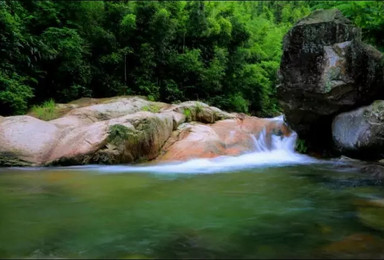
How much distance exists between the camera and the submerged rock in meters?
8.52

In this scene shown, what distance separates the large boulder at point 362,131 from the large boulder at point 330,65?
391 mm

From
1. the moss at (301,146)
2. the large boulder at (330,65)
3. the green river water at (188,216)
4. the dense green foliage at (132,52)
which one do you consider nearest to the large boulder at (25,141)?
the green river water at (188,216)

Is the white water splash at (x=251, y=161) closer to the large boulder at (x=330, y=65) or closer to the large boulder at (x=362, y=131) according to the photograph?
the large boulder at (x=362, y=131)

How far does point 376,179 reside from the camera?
6793 mm

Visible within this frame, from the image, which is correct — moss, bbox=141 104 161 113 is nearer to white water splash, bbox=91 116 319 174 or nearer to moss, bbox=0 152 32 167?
white water splash, bbox=91 116 319 174

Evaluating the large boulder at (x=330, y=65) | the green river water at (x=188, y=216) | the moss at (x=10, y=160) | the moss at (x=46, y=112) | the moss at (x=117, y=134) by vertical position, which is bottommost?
the moss at (x=10, y=160)

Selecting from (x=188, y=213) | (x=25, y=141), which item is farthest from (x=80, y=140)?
(x=188, y=213)

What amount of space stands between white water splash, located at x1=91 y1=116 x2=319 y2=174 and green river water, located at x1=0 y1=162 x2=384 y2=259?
0.79 meters

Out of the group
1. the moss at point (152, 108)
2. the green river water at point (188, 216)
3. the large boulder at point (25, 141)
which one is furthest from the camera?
the moss at point (152, 108)

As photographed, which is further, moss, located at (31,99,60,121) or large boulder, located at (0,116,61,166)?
moss, located at (31,99,60,121)

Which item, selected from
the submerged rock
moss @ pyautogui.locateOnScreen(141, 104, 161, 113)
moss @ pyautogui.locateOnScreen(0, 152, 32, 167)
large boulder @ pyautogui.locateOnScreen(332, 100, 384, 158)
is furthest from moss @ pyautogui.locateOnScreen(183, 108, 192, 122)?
moss @ pyautogui.locateOnScreen(0, 152, 32, 167)

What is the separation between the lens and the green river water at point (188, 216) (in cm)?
335

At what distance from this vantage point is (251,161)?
9.87 m

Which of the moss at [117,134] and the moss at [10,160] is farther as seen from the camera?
the moss at [117,134]
